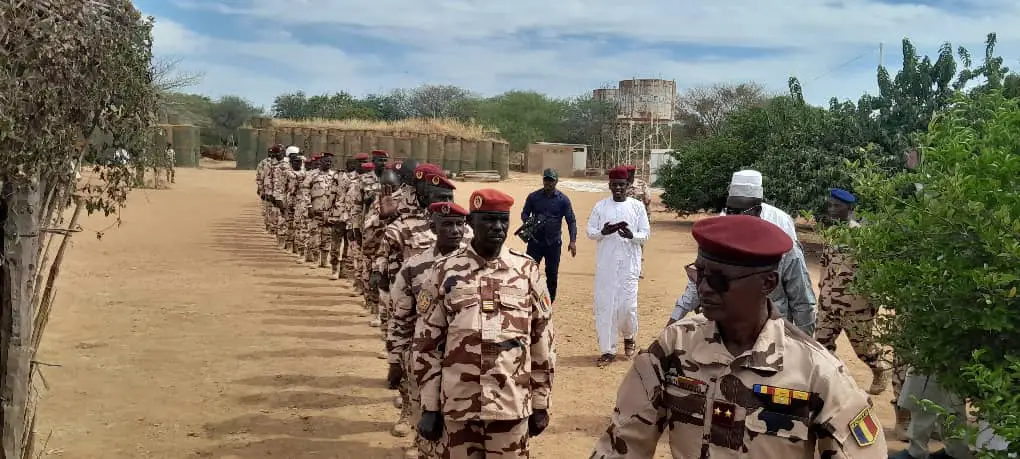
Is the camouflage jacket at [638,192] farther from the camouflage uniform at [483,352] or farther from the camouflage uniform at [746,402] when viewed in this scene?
the camouflage uniform at [746,402]

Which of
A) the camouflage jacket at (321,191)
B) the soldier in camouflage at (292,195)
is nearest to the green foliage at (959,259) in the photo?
the camouflage jacket at (321,191)

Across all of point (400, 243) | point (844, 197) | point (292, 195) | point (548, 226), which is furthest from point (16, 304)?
point (292, 195)

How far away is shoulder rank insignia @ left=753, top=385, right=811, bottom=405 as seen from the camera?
7.02 ft

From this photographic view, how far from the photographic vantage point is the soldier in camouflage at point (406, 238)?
239 inches

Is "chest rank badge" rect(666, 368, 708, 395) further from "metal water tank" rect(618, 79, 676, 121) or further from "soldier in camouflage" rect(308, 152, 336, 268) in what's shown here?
"metal water tank" rect(618, 79, 676, 121)

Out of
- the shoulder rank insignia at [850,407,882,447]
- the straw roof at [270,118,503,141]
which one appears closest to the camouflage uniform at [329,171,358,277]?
the shoulder rank insignia at [850,407,882,447]

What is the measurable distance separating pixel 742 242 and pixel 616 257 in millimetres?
5845

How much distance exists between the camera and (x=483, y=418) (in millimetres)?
3842

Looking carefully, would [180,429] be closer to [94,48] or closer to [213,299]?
[94,48]

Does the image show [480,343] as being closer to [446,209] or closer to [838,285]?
[446,209]

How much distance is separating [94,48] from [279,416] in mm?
3520

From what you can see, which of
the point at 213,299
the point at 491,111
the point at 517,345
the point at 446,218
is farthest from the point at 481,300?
the point at 491,111

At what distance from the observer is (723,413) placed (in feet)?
7.17

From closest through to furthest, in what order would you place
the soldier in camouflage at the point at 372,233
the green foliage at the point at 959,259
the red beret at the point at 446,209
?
the green foliage at the point at 959,259
the red beret at the point at 446,209
the soldier in camouflage at the point at 372,233
